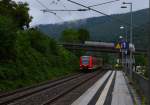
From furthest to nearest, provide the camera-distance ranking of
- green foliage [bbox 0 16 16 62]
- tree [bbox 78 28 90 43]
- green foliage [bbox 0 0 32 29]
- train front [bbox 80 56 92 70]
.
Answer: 1. tree [bbox 78 28 90 43]
2. train front [bbox 80 56 92 70]
3. green foliage [bbox 0 0 32 29]
4. green foliage [bbox 0 16 16 62]

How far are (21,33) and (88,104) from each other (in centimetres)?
3600

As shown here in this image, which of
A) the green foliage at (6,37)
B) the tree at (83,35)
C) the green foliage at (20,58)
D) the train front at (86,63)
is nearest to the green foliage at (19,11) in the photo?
the green foliage at (20,58)

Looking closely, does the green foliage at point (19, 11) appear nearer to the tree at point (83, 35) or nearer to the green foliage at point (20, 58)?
the green foliage at point (20, 58)

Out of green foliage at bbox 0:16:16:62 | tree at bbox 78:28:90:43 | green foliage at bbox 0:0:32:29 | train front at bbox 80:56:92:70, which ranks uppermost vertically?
tree at bbox 78:28:90:43

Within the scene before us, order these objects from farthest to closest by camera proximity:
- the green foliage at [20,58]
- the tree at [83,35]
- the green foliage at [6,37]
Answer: the tree at [83,35] < the green foliage at [6,37] < the green foliage at [20,58]

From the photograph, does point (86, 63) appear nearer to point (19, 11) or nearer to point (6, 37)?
point (19, 11)

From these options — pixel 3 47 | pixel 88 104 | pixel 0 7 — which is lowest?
pixel 88 104

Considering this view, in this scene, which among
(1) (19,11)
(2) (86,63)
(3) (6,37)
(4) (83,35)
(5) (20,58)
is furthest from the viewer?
(4) (83,35)

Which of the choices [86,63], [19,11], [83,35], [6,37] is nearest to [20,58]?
[6,37]

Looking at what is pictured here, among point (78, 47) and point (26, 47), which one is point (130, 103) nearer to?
point (26, 47)

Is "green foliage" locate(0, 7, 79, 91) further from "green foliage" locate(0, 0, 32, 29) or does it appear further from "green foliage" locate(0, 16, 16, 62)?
"green foliage" locate(0, 0, 32, 29)

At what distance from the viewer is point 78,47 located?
133375 millimetres

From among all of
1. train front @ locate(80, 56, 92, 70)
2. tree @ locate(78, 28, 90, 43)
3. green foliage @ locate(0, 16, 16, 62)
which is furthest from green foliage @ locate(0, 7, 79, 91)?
tree @ locate(78, 28, 90, 43)

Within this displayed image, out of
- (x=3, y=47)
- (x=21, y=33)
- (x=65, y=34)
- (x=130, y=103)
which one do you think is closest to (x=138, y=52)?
(x=65, y=34)
